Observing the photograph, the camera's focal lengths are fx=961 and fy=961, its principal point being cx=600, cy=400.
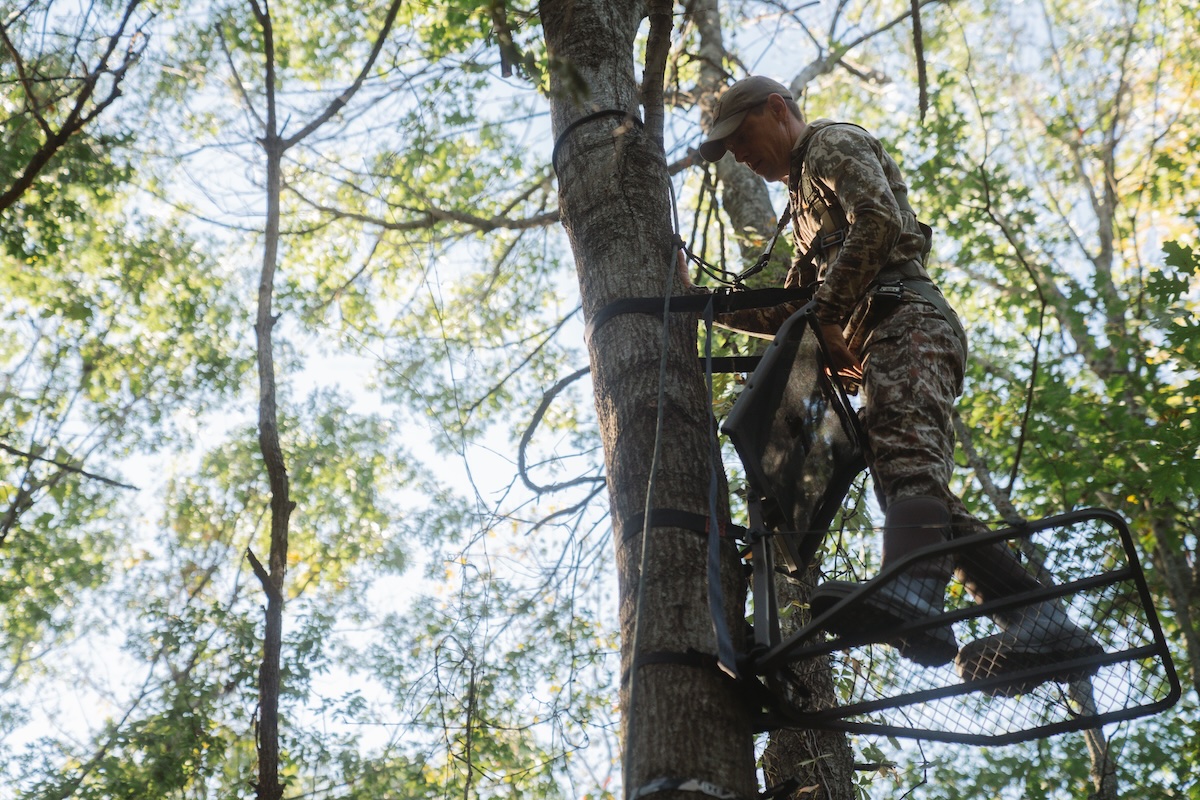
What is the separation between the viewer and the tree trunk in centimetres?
191

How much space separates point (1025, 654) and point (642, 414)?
3.50ft

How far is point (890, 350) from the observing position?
265 centimetres

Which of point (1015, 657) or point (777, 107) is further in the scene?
point (777, 107)

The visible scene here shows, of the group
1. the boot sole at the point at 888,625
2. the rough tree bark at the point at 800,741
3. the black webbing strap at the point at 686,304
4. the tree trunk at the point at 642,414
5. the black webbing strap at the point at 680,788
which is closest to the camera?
the black webbing strap at the point at 680,788

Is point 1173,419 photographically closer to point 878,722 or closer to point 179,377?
point 878,722

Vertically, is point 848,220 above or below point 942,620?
above

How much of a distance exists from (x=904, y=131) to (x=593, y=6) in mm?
7667

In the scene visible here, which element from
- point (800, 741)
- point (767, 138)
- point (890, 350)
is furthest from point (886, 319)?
point (800, 741)

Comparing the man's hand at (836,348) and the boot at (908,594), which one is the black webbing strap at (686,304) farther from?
the boot at (908,594)

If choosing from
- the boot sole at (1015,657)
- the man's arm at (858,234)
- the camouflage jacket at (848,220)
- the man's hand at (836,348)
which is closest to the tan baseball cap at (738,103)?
the camouflage jacket at (848,220)

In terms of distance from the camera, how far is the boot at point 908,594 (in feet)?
6.73

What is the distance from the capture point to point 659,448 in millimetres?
2268

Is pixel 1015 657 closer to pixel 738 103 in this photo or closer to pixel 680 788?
pixel 680 788

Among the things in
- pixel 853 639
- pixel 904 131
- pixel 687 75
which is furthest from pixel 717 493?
pixel 904 131
